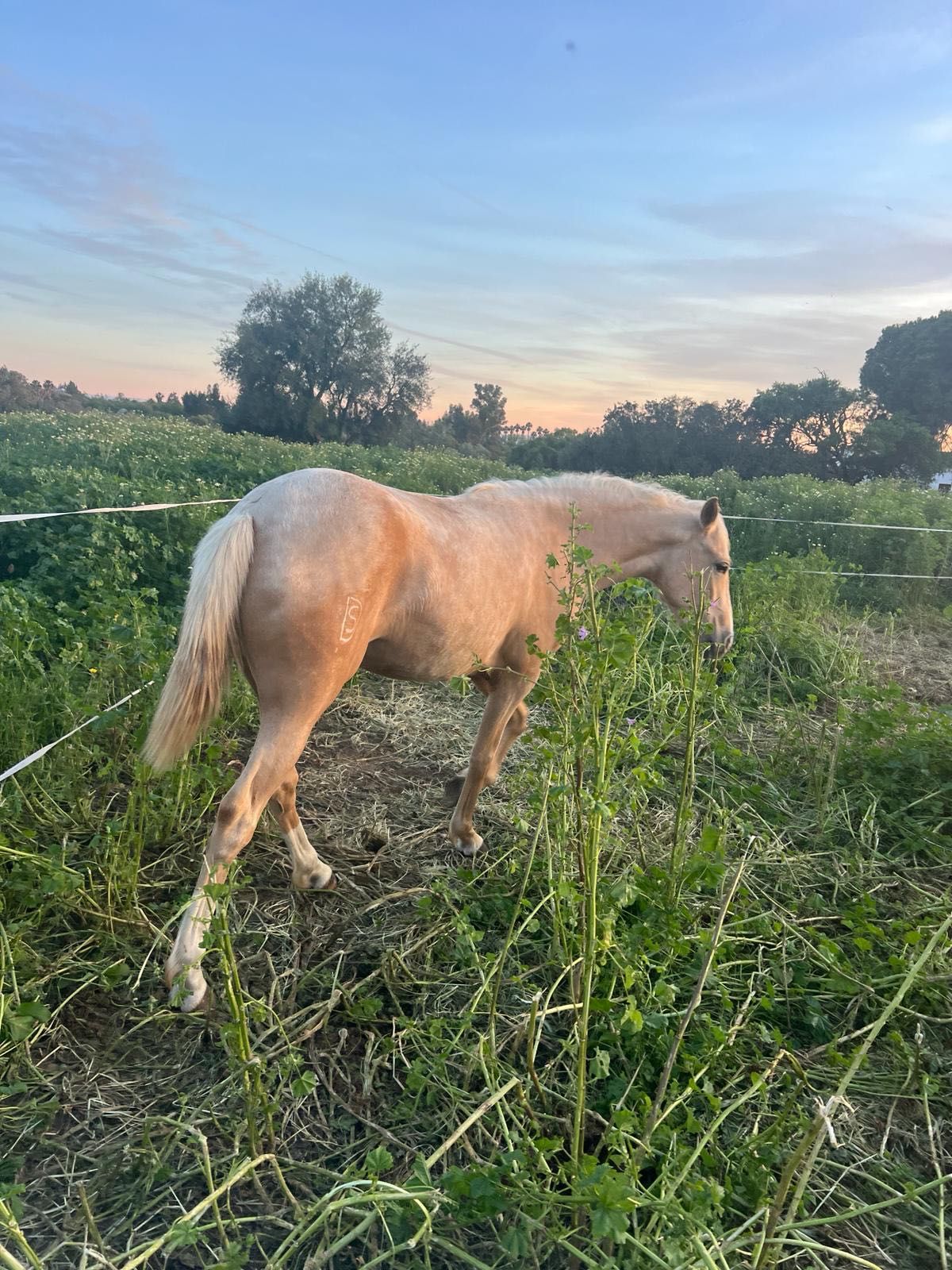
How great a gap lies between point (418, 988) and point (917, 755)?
2819 millimetres

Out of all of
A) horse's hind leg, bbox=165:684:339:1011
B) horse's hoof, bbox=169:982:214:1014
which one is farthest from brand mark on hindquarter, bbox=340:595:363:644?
horse's hoof, bbox=169:982:214:1014

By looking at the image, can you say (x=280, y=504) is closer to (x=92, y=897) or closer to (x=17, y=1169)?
(x=92, y=897)

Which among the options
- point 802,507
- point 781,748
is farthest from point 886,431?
point 781,748

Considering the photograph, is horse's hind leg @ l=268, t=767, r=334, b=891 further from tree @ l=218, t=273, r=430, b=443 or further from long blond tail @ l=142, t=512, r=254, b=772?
tree @ l=218, t=273, r=430, b=443

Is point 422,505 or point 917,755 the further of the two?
point 917,755

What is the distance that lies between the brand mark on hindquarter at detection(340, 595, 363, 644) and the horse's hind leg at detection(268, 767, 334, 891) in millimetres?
739

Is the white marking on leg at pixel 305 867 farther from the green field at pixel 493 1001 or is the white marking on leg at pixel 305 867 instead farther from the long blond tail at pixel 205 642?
the long blond tail at pixel 205 642

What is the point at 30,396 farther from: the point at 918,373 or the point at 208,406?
the point at 918,373

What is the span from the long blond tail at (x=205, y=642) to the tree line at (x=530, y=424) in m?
25.5

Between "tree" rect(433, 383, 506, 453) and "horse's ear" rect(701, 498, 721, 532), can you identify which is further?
"tree" rect(433, 383, 506, 453)

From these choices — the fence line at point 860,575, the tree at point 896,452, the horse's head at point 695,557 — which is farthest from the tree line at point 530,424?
the horse's head at point 695,557

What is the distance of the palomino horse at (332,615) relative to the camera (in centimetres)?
240

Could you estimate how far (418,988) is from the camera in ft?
7.97

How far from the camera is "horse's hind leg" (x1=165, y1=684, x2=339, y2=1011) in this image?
89.3 inches
